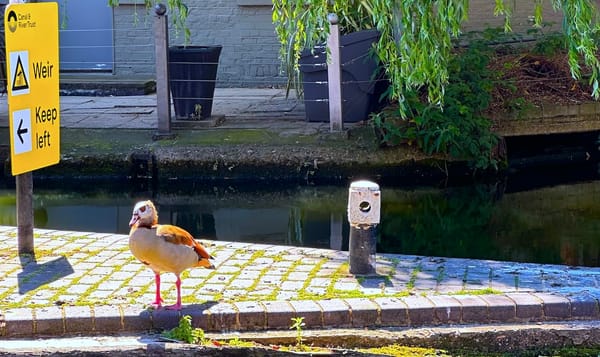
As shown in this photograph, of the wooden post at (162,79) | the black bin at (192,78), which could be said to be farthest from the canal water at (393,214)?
the black bin at (192,78)

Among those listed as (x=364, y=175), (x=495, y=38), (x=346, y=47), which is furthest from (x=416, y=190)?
(x=495, y=38)

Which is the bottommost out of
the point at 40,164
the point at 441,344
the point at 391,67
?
the point at 441,344

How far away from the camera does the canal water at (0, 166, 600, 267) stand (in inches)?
343

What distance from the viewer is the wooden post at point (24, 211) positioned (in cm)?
698

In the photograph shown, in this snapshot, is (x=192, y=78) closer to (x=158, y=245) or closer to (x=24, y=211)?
(x=24, y=211)

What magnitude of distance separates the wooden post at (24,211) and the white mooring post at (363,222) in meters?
2.23

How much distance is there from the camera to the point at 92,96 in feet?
48.2

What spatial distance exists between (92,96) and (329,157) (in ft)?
16.7

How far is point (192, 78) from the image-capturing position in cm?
1179

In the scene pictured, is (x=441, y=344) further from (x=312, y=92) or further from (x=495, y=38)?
(x=495, y=38)

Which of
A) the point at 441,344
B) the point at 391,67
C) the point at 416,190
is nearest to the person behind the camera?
the point at 441,344

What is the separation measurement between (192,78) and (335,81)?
1.76m

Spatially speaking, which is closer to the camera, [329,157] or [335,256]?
[335,256]

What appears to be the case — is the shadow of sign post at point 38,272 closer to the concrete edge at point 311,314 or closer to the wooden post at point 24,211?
the wooden post at point 24,211
